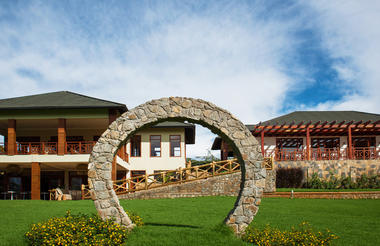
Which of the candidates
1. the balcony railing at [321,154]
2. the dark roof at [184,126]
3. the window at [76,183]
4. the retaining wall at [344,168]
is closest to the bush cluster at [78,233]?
the dark roof at [184,126]

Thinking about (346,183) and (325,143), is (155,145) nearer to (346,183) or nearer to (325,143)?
(325,143)

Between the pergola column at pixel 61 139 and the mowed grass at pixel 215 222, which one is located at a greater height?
the pergola column at pixel 61 139

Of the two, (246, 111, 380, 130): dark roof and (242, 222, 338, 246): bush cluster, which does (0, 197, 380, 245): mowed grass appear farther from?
(246, 111, 380, 130): dark roof

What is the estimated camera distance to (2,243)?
24.2 feet

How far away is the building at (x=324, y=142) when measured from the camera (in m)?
22.1

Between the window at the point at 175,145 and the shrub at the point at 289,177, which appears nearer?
the shrub at the point at 289,177

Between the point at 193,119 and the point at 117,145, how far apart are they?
1.93 metres

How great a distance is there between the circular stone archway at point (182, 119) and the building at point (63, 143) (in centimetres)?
1098

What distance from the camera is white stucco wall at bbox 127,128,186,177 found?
25500 millimetres

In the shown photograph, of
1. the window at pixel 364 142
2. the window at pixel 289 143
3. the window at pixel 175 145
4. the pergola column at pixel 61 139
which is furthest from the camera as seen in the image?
the window at pixel 289 143

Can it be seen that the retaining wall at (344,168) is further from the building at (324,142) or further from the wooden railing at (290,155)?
the wooden railing at (290,155)

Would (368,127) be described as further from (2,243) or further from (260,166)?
(2,243)

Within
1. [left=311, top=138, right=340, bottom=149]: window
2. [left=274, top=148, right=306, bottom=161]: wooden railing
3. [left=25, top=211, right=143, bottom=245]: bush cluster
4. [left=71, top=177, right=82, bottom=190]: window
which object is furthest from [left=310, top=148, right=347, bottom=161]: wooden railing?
[left=25, top=211, right=143, bottom=245]: bush cluster

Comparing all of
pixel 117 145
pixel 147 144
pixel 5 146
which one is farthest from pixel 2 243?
pixel 147 144
